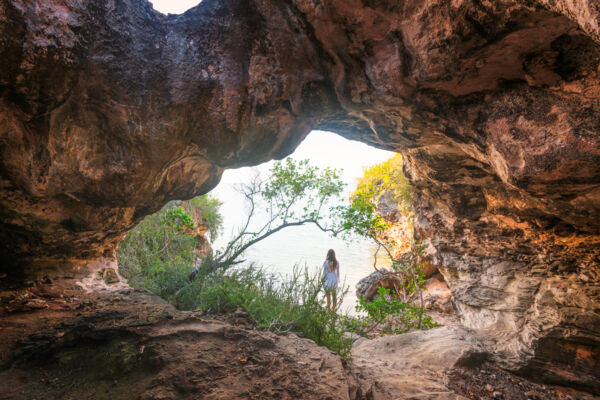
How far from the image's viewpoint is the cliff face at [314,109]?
1648mm

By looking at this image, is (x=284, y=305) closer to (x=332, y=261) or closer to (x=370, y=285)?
(x=332, y=261)

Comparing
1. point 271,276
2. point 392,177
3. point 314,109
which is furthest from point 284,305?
point 392,177

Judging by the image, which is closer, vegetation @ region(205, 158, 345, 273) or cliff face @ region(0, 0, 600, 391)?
cliff face @ region(0, 0, 600, 391)

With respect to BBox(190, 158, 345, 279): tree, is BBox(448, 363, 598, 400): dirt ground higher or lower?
lower

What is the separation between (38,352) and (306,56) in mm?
3511

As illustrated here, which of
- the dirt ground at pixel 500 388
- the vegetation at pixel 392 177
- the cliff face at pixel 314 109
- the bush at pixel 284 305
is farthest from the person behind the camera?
the vegetation at pixel 392 177

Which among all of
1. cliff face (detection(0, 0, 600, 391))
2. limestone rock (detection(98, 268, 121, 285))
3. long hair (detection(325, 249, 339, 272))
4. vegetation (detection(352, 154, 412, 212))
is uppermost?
vegetation (detection(352, 154, 412, 212))

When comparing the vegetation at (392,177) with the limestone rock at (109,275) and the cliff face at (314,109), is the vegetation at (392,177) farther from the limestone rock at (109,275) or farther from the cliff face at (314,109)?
the limestone rock at (109,275)

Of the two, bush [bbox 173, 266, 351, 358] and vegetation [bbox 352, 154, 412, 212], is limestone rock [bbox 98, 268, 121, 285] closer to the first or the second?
bush [bbox 173, 266, 351, 358]

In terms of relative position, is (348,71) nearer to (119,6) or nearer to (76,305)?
(119,6)

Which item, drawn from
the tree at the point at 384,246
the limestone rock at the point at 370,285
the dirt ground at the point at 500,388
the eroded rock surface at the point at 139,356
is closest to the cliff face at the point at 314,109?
the dirt ground at the point at 500,388

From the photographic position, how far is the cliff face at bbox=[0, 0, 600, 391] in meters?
1.65

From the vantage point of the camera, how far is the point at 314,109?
120 inches

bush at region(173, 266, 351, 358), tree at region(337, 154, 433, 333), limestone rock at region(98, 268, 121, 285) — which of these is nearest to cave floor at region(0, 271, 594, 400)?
limestone rock at region(98, 268, 121, 285)
